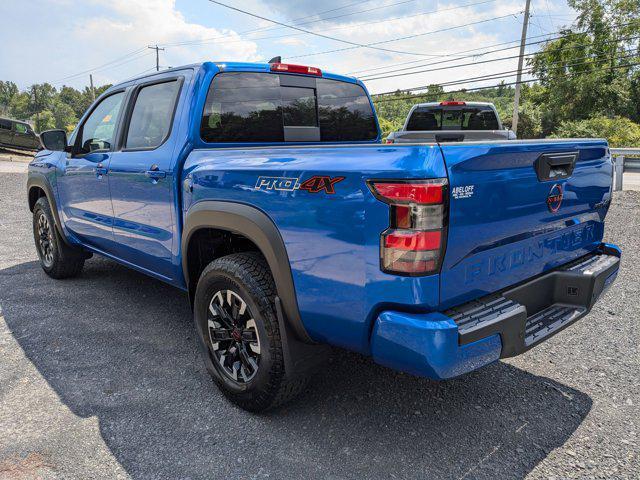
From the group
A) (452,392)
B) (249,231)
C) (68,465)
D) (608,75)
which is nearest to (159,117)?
(249,231)

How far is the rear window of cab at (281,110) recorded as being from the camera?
10.6 ft

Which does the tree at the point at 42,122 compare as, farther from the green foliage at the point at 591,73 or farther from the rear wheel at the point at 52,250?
the rear wheel at the point at 52,250

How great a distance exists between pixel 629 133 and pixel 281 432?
36.1m

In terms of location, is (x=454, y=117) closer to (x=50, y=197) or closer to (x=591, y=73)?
(x=50, y=197)

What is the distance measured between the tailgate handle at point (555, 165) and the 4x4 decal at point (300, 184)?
999 millimetres

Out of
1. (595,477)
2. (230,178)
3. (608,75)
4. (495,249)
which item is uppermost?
(608,75)

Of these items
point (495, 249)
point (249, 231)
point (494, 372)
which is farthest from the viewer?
point (494, 372)

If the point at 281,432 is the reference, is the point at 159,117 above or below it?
above

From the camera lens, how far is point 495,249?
87.3 inches

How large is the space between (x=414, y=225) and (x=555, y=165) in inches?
39.6

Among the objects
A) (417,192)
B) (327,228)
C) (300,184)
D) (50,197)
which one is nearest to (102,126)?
(50,197)

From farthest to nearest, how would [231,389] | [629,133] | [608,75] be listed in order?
[608,75]
[629,133]
[231,389]

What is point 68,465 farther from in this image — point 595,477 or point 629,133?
point 629,133

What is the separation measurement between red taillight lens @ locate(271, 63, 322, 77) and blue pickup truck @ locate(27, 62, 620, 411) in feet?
0.05
